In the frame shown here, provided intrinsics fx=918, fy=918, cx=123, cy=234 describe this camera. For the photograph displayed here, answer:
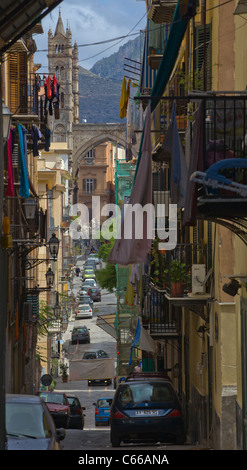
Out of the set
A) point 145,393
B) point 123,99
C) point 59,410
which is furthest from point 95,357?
point 145,393

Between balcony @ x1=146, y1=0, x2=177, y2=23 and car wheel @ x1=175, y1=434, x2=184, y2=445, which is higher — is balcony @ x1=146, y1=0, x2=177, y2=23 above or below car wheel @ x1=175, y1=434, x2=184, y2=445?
above

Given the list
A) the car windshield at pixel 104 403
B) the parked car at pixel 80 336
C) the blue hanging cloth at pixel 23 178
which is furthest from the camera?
the parked car at pixel 80 336

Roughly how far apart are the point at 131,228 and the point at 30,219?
967 cm

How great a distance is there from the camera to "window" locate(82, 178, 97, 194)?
131750 millimetres

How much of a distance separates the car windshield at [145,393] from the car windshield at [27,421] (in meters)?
4.37

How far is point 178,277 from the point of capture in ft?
56.9

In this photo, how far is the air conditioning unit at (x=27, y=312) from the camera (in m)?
27.2

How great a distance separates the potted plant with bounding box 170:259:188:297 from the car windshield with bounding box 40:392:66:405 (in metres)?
7.95

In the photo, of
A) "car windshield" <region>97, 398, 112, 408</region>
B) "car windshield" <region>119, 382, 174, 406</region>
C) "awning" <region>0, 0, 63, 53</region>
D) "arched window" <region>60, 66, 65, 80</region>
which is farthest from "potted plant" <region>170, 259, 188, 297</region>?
"arched window" <region>60, 66, 65, 80</region>

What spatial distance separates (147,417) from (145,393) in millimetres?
652

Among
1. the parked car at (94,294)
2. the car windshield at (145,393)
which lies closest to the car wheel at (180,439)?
the car windshield at (145,393)

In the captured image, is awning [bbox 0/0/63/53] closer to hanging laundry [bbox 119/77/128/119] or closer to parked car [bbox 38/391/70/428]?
hanging laundry [bbox 119/77/128/119]

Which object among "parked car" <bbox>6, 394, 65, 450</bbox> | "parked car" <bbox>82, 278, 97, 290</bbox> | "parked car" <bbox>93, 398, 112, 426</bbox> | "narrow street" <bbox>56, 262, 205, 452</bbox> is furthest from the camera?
"parked car" <bbox>82, 278, 97, 290</bbox>

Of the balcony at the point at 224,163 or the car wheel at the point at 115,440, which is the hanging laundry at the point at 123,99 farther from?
the balcony at the point at 224,163
